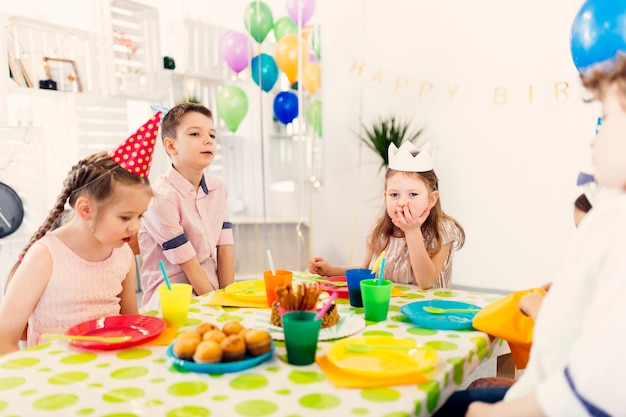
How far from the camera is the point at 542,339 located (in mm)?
801

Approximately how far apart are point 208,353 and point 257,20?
3267 mm

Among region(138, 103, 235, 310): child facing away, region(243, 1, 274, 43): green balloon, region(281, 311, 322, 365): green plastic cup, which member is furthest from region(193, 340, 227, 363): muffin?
region(243, 1, 274, 43): green balloon

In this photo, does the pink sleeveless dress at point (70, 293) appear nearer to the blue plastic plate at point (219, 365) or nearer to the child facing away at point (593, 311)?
the blue plastic plate at point (219, 365)

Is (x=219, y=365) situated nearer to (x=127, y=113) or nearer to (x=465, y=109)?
(x=465, y=109)

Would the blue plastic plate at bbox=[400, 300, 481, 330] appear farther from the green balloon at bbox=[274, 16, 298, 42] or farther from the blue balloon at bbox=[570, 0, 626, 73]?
the green balloon at bbox=[274, 16, 298, 42]

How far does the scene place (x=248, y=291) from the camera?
5.12ft

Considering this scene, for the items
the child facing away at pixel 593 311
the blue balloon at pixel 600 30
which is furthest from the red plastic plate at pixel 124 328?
the blue balloon at pixel 600 30

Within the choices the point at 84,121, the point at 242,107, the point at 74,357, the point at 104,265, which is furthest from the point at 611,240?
the point at 84,121

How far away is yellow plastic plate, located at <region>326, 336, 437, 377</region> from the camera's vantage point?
2.97ft

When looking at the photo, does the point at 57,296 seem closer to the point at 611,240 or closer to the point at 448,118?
the point at 611,240

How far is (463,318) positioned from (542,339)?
0.47 metres

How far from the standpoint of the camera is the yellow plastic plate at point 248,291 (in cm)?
147

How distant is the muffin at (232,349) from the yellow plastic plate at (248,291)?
491mm

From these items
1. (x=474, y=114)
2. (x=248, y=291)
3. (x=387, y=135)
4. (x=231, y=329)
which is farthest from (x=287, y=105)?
(x=231, y=329)
